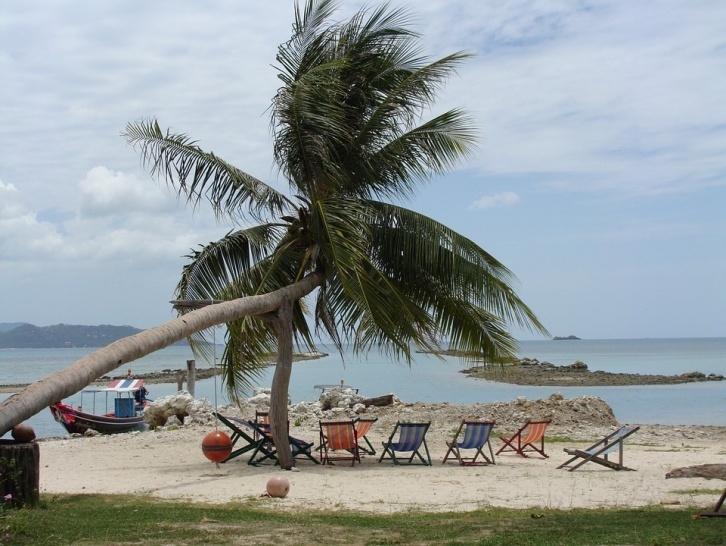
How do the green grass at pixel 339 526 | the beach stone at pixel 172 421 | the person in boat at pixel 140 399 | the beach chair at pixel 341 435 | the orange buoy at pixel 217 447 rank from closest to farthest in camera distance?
the green grass at pixel 339 526
the orange buoy at pixel 217 447
the beach chair at pixel 341 435
the beach stone at pixel 172 421
the person in boat at pixel 140 399

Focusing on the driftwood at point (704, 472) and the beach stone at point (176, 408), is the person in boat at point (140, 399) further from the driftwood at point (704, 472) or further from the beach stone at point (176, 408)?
the driftwood at point (704, 472)

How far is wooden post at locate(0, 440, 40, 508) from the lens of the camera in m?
7.93

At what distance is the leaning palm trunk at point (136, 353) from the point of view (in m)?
6.76

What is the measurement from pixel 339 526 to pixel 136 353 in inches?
104

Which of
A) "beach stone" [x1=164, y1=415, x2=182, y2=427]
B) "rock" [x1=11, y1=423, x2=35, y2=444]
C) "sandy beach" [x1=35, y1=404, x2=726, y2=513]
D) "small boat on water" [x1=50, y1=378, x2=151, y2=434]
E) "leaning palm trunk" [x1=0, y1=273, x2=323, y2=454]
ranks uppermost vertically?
"leaning palm trunk" [x1=0, y1=273, x2=323, y2=454]

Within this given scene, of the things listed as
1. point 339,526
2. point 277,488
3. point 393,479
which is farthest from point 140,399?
point 339,526

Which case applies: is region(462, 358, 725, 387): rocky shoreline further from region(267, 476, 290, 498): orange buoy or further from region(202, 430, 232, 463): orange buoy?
region(267, 476, 290, 498): orange buoy

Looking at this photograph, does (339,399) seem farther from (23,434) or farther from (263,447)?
(23,434)

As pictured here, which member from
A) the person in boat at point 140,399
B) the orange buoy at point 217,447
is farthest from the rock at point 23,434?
the person in boat at point 140,399

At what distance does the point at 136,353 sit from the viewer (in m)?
8.23

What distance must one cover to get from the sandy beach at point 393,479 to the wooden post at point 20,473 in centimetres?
225

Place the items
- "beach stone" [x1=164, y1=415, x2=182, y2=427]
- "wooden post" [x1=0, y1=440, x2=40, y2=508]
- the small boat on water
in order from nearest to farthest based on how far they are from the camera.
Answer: "wooden post" [x1=0, y1=440, x2=40, y2=508] < "beach stone" [x1=164, y1=415, x2=182, y2=427] < the small boat on water

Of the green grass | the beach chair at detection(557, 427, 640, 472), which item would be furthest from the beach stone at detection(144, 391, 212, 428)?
the green grass

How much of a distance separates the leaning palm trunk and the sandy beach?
153cm
